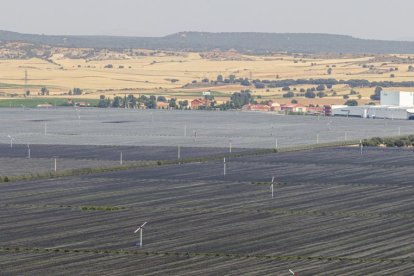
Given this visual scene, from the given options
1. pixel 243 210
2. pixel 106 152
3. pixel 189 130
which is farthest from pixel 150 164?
pixel 189 130

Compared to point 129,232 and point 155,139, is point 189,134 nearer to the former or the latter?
point 155,139

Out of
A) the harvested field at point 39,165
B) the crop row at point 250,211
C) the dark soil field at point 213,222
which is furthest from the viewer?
the harvested field at point 39,165

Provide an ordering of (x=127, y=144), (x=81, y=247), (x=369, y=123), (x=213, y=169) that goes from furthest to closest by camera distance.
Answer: (x=369, y=123) < (x=127, y=144) < (x=213, y=169) < (x=81, y=247)

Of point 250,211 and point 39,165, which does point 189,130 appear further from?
point 250,211

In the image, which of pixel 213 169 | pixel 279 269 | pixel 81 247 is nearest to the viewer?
pixel 279 269

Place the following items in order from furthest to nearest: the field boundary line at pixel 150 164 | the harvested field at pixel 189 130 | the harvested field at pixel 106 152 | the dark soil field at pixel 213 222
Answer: the harvested field at pixel 189 130
the harvested field at pixel 106 152
the field boundary line at pixel 150 164
the dark soil field at pixel 213 222

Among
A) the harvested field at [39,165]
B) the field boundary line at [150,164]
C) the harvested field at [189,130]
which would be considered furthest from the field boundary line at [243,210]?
the harvested field at [189,130]


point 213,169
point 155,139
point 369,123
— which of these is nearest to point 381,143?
point 155,139

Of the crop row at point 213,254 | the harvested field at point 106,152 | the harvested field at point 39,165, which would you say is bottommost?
the harvested field at point 106,152

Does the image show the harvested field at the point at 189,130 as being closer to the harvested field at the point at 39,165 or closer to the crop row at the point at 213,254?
the harvested field at the point at 39,165
